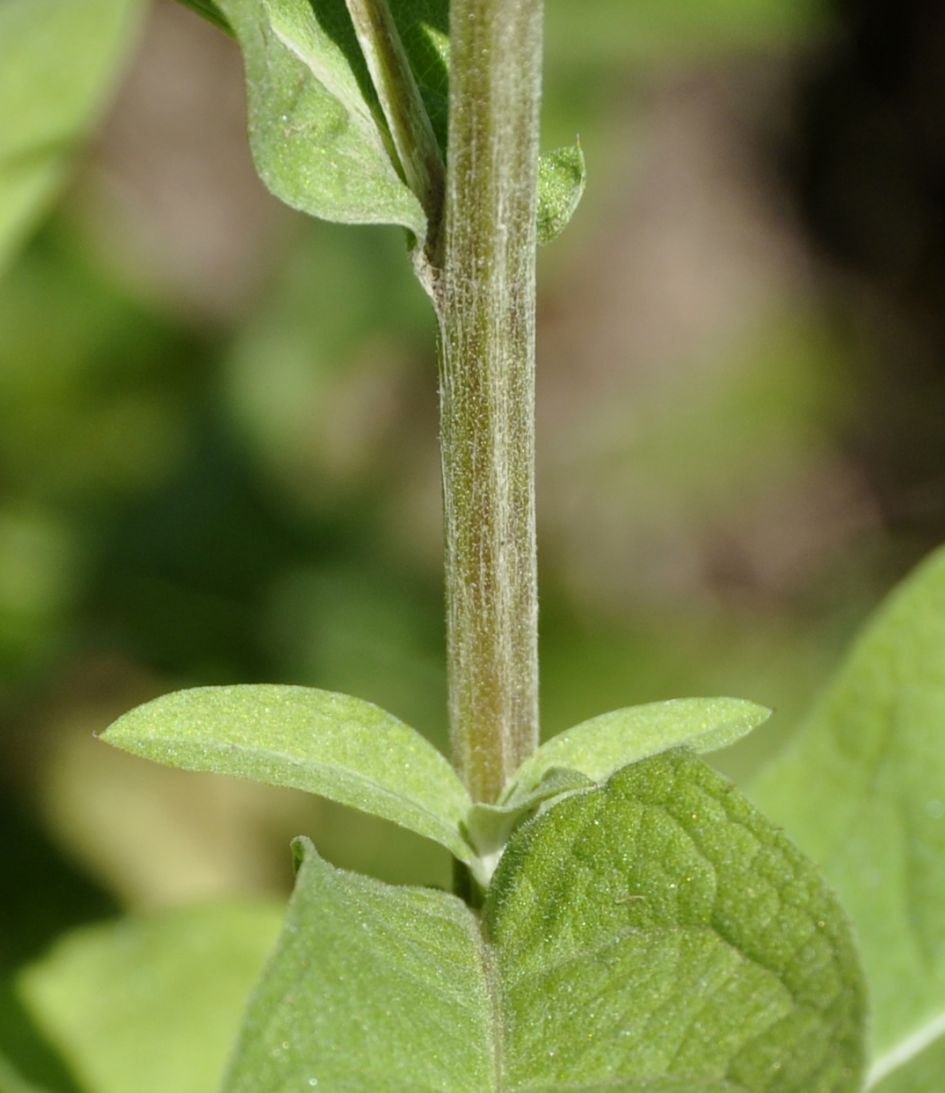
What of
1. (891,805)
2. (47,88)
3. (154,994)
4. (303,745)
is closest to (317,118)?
(303,745)

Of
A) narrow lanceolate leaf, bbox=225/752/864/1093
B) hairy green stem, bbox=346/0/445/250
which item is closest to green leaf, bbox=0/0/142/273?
hairy green stem, bbox=346/0/445/250

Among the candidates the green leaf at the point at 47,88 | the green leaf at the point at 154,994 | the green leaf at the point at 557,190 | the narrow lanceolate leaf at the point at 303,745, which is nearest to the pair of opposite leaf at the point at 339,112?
the green leaf at the point at 557,190

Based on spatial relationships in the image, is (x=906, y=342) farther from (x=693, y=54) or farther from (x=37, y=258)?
(x=37, y=258)

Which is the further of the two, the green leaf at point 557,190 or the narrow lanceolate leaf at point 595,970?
the green leaf at point 557,190

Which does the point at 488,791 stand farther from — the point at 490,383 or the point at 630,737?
the point at 490,383

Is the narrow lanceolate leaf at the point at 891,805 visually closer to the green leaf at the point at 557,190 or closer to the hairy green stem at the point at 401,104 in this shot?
the green leaf at the point at 557,190

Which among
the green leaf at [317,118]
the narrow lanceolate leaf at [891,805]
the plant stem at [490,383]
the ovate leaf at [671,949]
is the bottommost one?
the narrow lanceolate leaf at [891,805]

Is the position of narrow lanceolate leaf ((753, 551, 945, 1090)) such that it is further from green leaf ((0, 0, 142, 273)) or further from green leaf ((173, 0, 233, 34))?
green leaf ((0, 0, 142, 273))

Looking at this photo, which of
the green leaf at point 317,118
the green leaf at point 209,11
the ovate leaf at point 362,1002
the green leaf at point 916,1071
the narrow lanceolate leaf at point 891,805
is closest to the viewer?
the ovate leaf at point 362,1002
